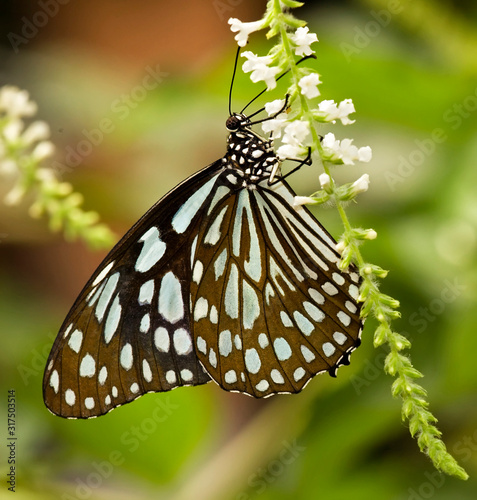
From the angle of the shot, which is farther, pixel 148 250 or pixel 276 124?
pixel 148 250

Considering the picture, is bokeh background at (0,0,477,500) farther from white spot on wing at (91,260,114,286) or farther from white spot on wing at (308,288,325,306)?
white spot on wing at (91,260,114,286)

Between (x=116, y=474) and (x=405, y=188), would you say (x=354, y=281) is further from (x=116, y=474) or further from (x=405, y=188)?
(x=116, y=474)

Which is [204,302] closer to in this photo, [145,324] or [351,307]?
[145,324]

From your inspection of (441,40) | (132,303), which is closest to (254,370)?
(132,303)

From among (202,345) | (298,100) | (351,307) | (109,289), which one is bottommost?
(202,345)

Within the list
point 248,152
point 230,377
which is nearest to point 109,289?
point 230,377

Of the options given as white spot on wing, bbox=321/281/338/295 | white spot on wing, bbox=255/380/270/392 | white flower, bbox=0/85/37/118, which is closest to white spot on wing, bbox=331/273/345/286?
white spot on wing, bbox=321/281/338/295

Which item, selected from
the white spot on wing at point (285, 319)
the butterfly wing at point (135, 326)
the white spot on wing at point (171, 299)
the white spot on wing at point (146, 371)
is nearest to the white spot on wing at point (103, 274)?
the butterfly wing at point (135, 326)
